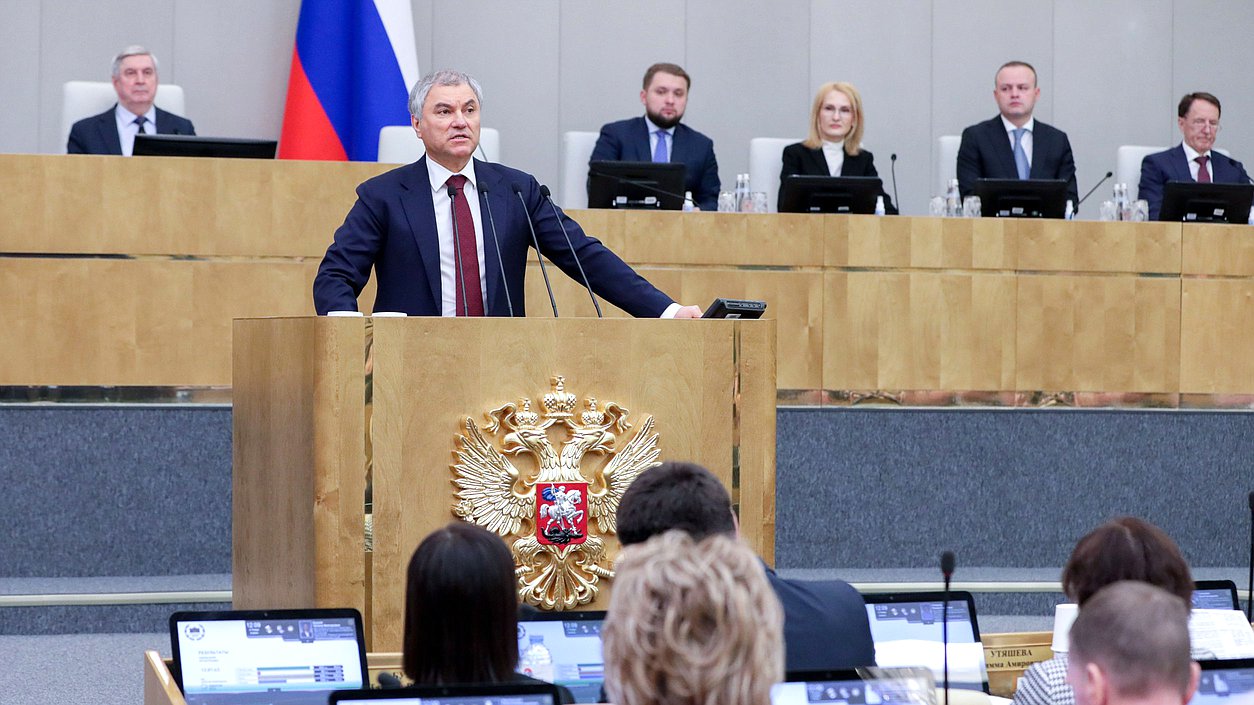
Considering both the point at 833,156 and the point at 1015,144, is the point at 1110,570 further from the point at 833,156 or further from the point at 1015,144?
the point at 1015,144

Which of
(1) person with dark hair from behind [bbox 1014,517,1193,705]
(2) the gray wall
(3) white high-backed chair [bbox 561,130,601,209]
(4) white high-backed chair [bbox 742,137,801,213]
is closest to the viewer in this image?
(1) person with dark hair from behind [bbox 1014,517,1193,705]

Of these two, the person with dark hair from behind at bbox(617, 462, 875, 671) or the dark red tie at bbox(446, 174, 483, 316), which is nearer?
the person with dark hair from behind at bbox(617, 462, 875, 671)

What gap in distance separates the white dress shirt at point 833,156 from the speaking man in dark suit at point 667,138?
0.57 m

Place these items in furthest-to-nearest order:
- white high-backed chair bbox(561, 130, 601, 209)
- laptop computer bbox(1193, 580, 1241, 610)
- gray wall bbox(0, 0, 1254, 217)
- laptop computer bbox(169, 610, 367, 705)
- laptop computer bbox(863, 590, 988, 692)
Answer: gray wall bbox(0, 0, 1254, 217) < white high-backed chair bbox(561, 130, 601, 209) < laptop computer bbox(1193, 580, 1241, 610) < laptop computer bbox(863, 590, 988, 692) < laptop computer bbox(169, 610, 367, 705)

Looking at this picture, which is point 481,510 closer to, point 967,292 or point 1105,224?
point 967,292

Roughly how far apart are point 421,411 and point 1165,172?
570 cm

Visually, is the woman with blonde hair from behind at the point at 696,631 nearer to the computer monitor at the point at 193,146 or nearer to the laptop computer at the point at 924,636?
the laptop computer at the point at 924,636

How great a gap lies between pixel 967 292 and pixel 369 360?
3710 mm

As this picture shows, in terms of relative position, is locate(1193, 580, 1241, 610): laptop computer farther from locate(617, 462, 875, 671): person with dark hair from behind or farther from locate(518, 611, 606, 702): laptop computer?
locate(518, 611, 606, 702): laptop computer

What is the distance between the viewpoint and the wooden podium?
128 inches

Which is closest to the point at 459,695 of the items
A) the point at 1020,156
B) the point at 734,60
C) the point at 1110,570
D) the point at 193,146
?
the point at 1110,570

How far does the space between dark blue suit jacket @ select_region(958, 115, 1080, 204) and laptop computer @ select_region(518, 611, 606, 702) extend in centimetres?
536

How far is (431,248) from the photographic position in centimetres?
405

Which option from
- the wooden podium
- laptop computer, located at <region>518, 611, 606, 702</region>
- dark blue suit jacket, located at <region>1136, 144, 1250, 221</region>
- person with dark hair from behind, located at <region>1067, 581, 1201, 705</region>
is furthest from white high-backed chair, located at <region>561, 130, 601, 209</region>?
person with dark hair from behind, located at <region>1067, 581, 1201, 705</region>
